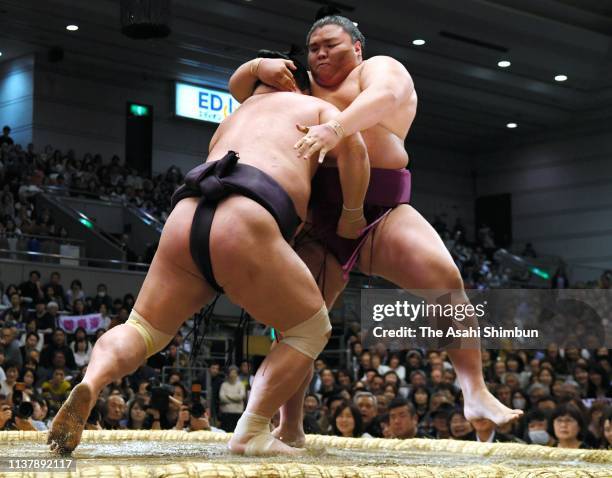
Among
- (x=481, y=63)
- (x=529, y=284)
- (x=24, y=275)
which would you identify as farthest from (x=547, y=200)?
(x=24, y=275)

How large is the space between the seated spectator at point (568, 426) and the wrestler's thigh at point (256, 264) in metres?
2.54

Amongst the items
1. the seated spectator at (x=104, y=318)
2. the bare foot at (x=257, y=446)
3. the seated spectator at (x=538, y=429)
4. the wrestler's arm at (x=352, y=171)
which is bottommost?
the seated spectator at (x=538, y=429)

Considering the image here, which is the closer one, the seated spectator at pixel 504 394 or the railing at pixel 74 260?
the seated spectator at pixel 504 394

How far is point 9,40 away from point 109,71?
1544 mm

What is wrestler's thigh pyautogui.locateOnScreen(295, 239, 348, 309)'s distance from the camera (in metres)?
2.18

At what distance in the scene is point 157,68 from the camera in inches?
531

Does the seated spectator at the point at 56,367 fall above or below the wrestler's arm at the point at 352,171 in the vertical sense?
below

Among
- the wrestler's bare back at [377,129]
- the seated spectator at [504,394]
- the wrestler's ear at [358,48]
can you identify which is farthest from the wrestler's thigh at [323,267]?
the seated spectator at [504,394]

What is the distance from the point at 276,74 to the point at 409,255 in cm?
50

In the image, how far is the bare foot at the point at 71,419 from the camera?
159 centimetres

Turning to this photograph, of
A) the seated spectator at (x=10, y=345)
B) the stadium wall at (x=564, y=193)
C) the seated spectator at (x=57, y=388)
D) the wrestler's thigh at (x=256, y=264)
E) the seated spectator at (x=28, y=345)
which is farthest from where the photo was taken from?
the stadium wall at (x=564, y=193)

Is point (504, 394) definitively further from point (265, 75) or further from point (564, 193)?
point (564, 193)

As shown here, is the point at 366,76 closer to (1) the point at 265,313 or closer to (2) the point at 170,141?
(1) the point at 265,313

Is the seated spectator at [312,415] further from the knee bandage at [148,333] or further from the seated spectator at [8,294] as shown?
the seated spectator at [8,294]
